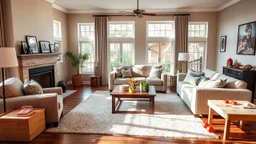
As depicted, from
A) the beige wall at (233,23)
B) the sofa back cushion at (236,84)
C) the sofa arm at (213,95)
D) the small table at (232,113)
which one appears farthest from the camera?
the beige wall at (233,23)

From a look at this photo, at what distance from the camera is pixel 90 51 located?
7.83m

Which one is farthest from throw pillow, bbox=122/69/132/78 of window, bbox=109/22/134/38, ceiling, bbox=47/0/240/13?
ceiling, bbox=47/0/240/13

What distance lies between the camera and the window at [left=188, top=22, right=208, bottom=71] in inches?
291

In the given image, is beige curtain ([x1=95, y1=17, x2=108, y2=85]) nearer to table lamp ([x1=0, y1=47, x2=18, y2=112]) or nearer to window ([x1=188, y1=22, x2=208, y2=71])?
window ([x1=188, y1=22, x2=208, y2=71])

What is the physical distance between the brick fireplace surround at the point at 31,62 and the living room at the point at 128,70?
3cm

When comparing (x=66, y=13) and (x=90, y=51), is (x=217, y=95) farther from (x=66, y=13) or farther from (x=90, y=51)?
(x=66, y=13)

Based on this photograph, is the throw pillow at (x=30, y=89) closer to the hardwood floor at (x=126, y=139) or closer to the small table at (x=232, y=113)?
the hardwood floor at (x=126, y=139)

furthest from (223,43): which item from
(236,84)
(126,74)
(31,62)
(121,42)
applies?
(31,62)

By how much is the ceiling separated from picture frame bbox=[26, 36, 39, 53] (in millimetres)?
1732

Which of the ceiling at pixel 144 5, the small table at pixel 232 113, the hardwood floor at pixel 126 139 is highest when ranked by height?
the ceiling at pixel 144 5

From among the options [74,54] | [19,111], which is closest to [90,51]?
[74,54]

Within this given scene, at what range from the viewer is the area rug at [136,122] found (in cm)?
319

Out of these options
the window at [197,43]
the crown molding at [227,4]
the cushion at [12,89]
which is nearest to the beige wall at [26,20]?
the cushion at [12,89]

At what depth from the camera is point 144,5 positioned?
657 cm
